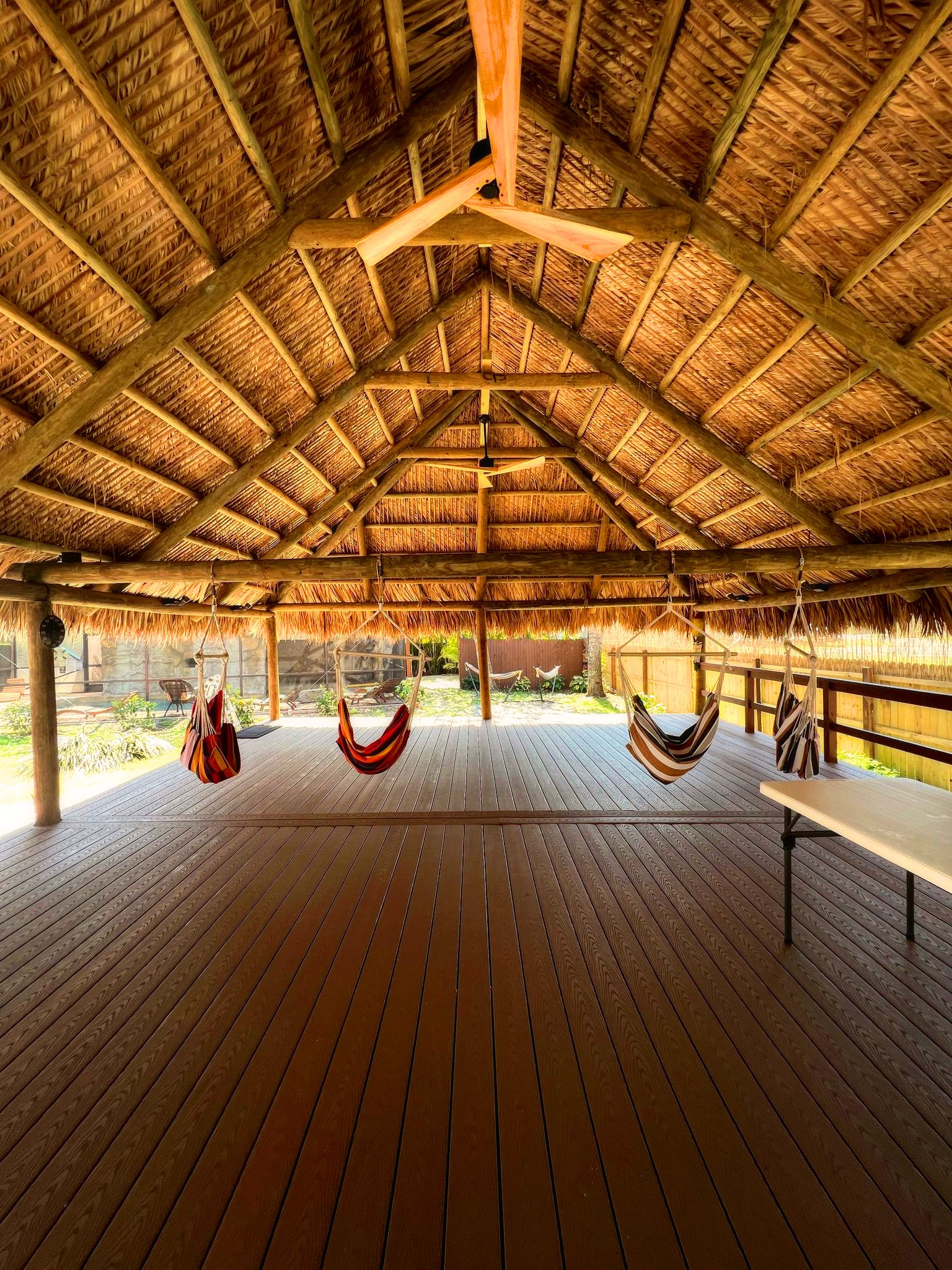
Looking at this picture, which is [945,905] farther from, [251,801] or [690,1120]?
[251,801]

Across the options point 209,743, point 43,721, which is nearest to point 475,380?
point 209,743

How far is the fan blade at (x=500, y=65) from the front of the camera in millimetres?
1152

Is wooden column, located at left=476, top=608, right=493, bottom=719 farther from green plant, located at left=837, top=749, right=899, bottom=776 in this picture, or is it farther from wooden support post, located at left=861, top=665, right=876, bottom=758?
wooden support post, located at left=861, top=665, right=876, bottom=758

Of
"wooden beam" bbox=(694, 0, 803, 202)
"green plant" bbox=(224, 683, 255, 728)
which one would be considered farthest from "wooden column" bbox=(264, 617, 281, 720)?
"wooden beam" bbox=(694, 0, 803, 202)

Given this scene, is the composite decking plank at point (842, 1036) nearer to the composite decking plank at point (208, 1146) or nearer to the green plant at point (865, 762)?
the composite decking plank at point (208, 1146)

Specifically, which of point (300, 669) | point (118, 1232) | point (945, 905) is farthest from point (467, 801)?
point (300, 669)

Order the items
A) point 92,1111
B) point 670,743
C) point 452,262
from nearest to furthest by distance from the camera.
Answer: point 92,1111 < point 670,743 < point 452,262

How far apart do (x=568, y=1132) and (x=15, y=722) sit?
1076 centimetres

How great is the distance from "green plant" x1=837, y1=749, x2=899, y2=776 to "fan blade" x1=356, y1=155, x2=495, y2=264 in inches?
231

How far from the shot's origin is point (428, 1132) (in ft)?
5.14

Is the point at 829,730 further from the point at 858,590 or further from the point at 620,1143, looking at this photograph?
the point at 620,1143

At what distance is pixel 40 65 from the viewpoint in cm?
191

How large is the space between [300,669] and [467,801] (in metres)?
9.79

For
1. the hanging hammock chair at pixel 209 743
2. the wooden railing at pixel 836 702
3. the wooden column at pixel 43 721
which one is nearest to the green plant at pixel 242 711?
the wooden column at pixel 43 721
